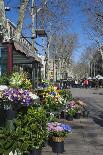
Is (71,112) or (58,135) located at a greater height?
(71,112)

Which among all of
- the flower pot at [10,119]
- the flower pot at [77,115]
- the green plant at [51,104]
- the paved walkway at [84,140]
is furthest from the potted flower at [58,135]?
the flower pot at [77,115]

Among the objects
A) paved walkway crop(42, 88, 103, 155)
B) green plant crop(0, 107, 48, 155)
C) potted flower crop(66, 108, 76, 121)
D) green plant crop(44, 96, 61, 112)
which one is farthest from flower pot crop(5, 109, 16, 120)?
potted flower crop(66, 108, 76, 121)

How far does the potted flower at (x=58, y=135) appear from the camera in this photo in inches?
418

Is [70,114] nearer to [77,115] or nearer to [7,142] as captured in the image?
[77,115]

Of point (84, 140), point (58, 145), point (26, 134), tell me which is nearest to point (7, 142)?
point (26, 134)

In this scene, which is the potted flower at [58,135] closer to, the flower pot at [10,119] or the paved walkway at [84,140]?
the paved walkway at [84,140]

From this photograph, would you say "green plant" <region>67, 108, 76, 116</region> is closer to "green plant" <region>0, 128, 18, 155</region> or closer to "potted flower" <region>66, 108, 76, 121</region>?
"potted flower" <region>66, 108, 76, 121</region>

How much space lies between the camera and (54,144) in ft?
35.4

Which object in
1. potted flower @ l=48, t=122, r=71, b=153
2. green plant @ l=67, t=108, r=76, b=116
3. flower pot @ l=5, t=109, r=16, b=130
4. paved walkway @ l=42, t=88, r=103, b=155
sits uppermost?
flower pot @ l=5, t=109, r=16, b=130

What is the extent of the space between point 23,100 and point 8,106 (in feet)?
1.06

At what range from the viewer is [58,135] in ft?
35.2

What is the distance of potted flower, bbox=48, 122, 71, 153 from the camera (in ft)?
34.8

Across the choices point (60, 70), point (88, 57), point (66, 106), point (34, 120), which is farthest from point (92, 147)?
point (88, 57)

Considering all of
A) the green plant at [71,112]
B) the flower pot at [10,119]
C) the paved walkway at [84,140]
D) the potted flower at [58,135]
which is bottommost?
the paved walkway at [84,140]
